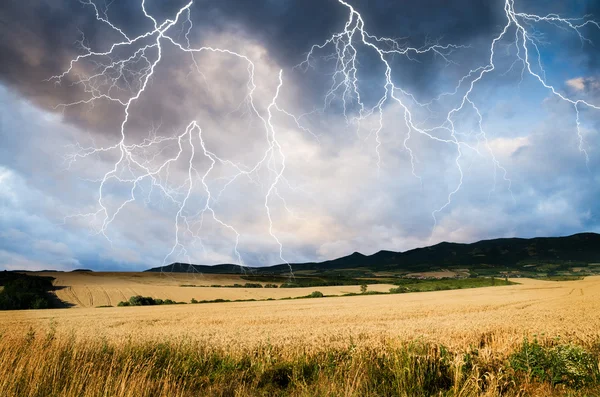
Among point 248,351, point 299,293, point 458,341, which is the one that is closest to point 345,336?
point 458,341

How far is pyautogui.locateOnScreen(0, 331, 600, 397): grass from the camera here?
5496 millimetres

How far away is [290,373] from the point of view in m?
7.74

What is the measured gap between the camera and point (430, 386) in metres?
6.68

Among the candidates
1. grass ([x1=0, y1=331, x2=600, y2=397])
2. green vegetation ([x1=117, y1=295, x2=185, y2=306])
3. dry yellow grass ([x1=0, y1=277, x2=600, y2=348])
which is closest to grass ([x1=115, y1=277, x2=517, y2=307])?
green vegetation ([x1=117, y1=295, x2=185, y2=306])

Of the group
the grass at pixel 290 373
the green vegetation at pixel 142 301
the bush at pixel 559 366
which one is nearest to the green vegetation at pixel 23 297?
the green vegetation at pixel 142 301

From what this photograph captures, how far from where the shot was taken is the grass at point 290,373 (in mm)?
5496

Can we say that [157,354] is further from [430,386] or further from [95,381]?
[430,386]

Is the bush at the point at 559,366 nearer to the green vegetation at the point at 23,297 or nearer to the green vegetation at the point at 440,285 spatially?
the green vegetation at the point at 23,297

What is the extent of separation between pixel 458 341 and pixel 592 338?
439 cm

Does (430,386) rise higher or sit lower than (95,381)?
lower

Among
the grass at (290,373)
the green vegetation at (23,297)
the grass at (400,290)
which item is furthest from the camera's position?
the grass at (400,290)

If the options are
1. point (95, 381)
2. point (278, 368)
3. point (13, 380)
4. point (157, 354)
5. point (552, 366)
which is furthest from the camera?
point (157, 354)

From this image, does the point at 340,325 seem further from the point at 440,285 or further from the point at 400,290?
the point at 440,285

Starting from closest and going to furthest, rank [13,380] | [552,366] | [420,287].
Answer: [13,380] < [552,366] < [420,287]
